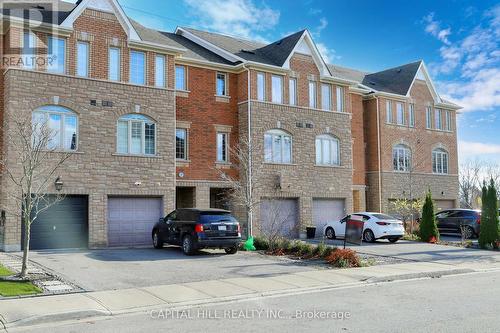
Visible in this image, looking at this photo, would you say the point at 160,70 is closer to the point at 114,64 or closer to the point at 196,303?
the point at 114,64

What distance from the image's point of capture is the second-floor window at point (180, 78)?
2511cm

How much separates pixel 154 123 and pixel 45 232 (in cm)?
636

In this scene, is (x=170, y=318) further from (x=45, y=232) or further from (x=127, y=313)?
(x=45, y=232)

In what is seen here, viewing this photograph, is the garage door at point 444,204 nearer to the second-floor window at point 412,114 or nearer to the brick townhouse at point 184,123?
the brick townhouse at point 184,123

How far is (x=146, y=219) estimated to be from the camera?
74.3 ft

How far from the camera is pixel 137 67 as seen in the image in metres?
22.8

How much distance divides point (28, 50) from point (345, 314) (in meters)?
16.5

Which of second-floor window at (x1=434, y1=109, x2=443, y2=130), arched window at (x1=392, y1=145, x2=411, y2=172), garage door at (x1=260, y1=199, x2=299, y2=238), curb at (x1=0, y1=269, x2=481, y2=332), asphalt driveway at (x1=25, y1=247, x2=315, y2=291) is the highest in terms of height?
second-floor window at (x1=434, y1=109, x2=443, y2=130)

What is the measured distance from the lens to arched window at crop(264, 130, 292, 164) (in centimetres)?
2664

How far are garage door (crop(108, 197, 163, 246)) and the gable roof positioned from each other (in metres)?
18.8

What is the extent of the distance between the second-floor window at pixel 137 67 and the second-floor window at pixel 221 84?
A: 4685mm

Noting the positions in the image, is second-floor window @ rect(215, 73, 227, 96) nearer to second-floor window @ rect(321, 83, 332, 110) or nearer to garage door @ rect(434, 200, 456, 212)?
second-floor window @ rect(321, 83, 332, 110)

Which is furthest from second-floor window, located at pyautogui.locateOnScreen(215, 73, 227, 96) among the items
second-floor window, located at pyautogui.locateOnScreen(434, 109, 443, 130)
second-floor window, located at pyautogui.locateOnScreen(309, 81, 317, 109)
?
second-floor window, located at pyautogui.locateOnScreen(434, 109, 443, 130)

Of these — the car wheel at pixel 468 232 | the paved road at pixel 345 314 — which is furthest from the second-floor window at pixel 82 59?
the car wheel at pixel 468 232
